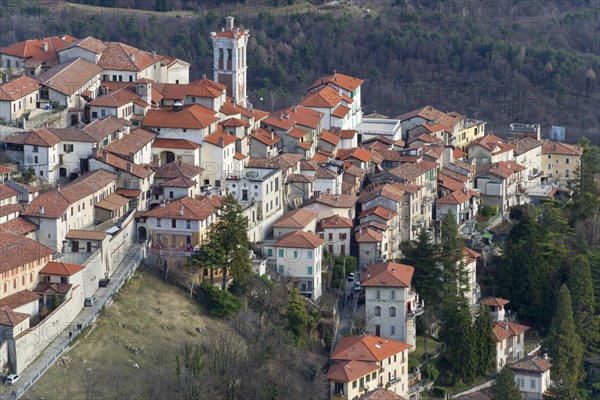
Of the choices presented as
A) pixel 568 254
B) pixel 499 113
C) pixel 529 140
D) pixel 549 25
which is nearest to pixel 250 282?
pixel 568 254

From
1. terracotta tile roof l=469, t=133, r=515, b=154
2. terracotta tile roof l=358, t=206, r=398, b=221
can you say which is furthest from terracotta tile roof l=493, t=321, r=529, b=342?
terracotta tile roof l=469, t=133, r=515, b=154

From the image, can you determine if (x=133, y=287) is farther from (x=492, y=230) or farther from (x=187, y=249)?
(x=492, y=230)

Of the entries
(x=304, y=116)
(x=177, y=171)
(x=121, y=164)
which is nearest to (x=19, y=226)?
(x=121, y=164)

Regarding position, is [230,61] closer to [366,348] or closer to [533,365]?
[366,348]

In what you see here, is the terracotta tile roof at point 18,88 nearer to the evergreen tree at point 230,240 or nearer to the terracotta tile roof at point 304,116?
the evergreen tree at point 230,240

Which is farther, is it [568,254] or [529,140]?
[529,140]

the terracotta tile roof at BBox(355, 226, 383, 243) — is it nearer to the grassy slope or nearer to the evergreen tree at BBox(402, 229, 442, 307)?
the evergreen tree at BBox(402, 229, 442, 307)

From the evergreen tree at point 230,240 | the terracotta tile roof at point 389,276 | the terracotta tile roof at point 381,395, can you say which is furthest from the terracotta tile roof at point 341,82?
the terracotta tile roof at point 381,395
